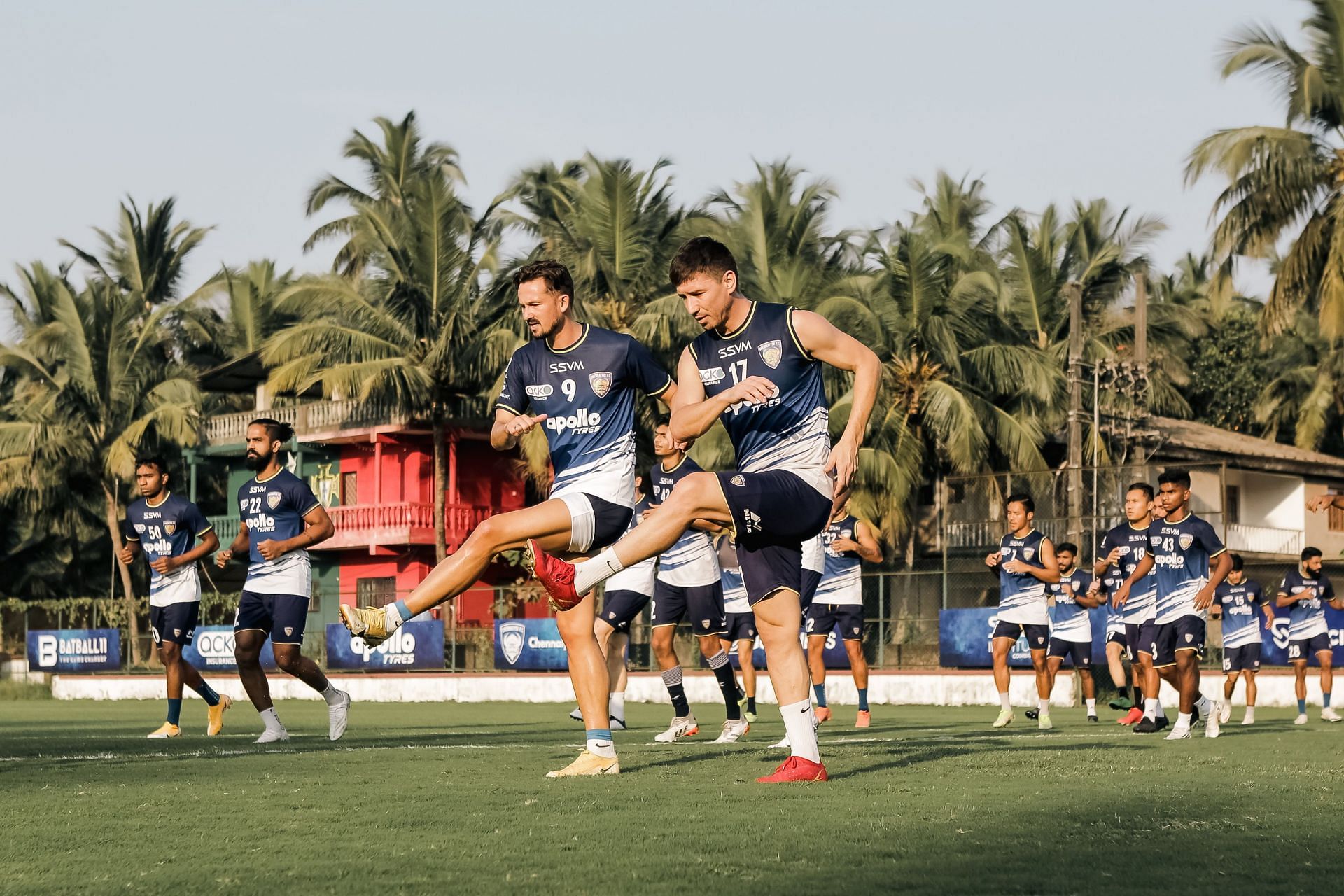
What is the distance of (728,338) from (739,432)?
1.46 feet

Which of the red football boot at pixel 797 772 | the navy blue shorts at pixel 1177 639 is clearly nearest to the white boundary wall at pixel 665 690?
the navy blue shorts at pixel 1177 639

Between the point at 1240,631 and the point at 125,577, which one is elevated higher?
Result: the point at 125,577

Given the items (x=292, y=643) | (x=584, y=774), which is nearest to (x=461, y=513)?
(x=292, y=643)

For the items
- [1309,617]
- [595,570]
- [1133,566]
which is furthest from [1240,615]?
[595,570]

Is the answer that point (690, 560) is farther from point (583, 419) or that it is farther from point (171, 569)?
point (583, 419)

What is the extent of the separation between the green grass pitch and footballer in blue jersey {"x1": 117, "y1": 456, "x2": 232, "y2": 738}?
2877 mm

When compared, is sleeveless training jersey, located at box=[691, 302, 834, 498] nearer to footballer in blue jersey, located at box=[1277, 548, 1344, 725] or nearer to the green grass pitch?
the green grass pitch

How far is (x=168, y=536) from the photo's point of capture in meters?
14.0

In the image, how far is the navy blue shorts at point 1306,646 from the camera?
21156 mm

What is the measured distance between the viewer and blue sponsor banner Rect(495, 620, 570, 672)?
1164 inches

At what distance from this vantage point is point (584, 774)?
810cm

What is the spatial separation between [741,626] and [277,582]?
6014 millimetres

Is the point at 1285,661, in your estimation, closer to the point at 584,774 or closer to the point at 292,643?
the point at 292,643

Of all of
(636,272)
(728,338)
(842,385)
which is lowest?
(728,338)
